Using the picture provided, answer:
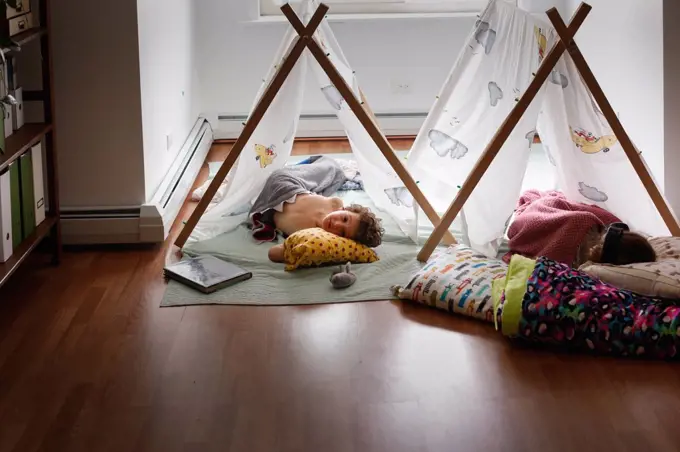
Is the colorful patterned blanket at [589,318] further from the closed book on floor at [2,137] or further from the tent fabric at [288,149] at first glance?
the closed book on floor at [2,137]

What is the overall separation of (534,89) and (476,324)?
88 cm

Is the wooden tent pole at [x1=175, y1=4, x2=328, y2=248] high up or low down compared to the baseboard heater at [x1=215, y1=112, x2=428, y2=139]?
up

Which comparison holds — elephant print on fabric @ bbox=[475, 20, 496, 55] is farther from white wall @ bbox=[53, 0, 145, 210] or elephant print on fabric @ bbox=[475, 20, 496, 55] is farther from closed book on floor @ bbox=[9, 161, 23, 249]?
closed book on floor @ bbox=[9, 161, 23, 249]

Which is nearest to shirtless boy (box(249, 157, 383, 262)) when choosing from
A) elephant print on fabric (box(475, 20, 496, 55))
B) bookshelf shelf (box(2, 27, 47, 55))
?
Answer: elephant print on fabric (box(475, 20, 496, 55))

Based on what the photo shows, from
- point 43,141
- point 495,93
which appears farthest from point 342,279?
point 43,141

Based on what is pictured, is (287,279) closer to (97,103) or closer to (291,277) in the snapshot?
(291,277)

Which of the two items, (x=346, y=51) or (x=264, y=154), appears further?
(x=346, y=51)

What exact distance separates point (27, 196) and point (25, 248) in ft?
0.65

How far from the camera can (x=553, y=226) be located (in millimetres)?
3389

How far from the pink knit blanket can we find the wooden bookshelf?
162 centimetres

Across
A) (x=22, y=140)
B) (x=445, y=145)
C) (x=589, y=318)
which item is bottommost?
(x=589, y=318)

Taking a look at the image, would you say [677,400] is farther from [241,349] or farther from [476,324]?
[241,349]

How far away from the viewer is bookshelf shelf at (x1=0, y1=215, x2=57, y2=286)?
9.31ft

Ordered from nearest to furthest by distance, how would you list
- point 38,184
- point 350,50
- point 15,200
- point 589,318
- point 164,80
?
1. point 589,318
2. point 15,200
3. point 38,184
4. point 164,80
5. point 350,50
